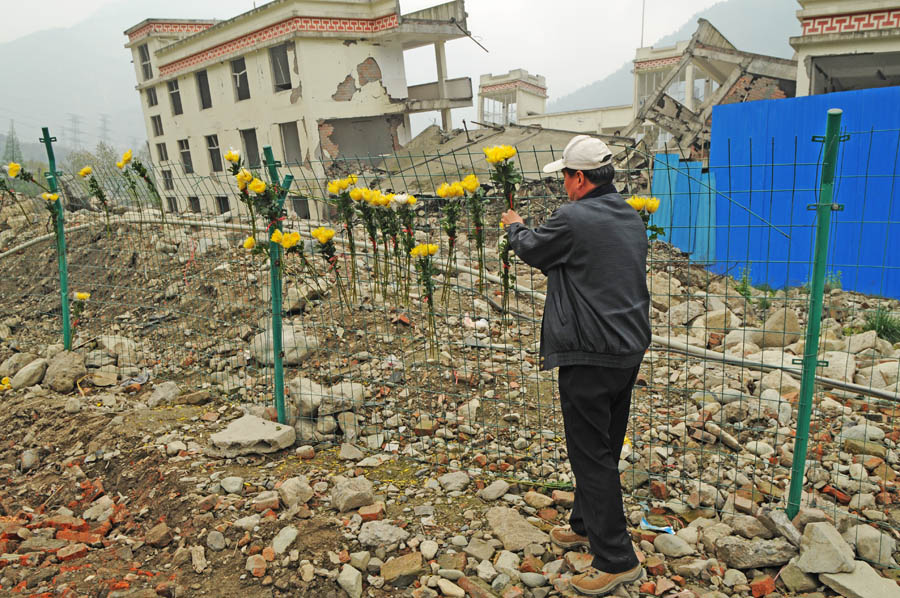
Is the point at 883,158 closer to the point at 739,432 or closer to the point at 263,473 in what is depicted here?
the point at 739,432

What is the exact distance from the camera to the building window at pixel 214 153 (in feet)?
67.6

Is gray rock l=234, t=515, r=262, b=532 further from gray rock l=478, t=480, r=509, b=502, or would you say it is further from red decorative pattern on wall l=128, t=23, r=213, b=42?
red decorative pattern on wall l=128, t=23, r=213, b=42

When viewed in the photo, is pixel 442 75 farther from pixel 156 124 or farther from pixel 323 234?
pixel 323 234

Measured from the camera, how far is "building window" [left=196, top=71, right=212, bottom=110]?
65.8ft

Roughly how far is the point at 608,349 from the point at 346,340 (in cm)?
317

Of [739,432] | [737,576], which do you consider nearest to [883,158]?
[739,432]

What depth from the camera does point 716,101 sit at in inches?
436

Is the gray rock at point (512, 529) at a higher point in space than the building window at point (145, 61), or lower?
lower

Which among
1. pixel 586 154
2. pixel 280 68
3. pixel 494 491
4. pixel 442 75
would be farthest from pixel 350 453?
pixel 442 75

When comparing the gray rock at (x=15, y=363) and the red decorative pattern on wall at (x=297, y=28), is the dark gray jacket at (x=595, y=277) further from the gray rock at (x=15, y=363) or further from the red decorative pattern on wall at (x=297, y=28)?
the red decorative pattern on wall at (x=297, y=28)

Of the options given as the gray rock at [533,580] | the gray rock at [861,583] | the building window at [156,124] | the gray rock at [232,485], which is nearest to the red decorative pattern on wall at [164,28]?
the building window at [156,124]

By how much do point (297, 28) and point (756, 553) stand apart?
1692cm

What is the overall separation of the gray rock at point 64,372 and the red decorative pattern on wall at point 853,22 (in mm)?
11389

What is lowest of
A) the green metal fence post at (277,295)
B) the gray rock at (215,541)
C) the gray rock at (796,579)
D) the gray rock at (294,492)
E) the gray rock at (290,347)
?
the gray rock at (796,579)
